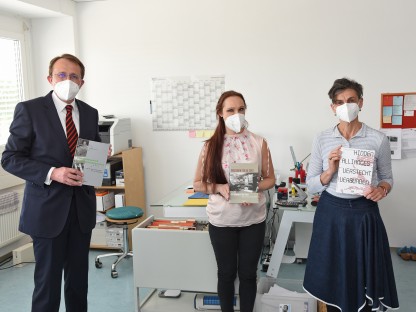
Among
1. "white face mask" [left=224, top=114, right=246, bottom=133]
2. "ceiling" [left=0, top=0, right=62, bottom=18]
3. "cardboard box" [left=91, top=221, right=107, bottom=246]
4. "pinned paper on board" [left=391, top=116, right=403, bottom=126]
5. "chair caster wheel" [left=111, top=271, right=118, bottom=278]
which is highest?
"ceiling" [left=0, top=0, right=62, bottom=18]

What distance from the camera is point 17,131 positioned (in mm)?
1853

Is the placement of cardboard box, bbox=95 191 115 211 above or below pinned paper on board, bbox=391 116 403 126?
below

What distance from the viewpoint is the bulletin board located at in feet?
12.4

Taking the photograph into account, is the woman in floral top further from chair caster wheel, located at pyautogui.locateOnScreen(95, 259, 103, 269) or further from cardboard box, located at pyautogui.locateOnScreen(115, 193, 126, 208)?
cardboard box, located at pyautogui.locateOnScreen(115, 193, 126, 208)

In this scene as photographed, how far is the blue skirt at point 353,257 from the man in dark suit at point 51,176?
1253 mm

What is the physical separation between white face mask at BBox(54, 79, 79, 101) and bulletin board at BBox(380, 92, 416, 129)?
3.05 m

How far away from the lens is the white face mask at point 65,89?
6.37 ft

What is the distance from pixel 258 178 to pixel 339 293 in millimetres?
728

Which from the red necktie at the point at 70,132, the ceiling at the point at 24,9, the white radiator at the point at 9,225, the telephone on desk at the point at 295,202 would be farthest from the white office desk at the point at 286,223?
the ceiling at the point at 24,9

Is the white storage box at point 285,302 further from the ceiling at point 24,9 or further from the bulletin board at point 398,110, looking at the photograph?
the ceiling at point 24,9

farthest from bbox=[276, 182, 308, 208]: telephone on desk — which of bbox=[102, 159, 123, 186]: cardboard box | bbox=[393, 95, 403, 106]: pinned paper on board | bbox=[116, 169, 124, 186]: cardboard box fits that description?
bbox=[102, 159, 123, 186]: cardboard box

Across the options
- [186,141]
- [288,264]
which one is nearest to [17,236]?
[186,141]

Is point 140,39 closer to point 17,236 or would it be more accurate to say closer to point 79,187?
point 17,236

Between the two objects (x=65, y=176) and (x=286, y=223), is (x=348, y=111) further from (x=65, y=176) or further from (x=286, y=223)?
(x=65, y=176)
